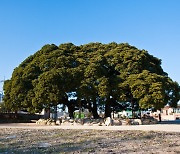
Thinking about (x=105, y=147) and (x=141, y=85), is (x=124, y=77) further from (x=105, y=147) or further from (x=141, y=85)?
(x=105, y=147)

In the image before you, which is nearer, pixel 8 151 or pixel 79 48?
pixel 8 151

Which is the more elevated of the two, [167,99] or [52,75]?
[52,75]

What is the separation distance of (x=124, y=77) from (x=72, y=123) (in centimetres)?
572

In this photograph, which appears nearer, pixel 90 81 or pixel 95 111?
pixel 90 81

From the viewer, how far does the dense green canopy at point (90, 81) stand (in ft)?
79.5

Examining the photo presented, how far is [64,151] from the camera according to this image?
816cm

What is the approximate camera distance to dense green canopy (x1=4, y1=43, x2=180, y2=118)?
79.5 ft

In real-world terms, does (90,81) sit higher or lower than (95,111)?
higher

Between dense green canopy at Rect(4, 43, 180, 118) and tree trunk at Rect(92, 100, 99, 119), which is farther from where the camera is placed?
tree trunk at Rect(92, 100, 99, 119)

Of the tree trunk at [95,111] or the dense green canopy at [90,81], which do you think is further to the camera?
the tree trunk at [95,111]

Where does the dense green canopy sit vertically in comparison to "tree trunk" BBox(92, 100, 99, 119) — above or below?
above

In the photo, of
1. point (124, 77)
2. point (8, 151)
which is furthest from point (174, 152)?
point (124, 77)

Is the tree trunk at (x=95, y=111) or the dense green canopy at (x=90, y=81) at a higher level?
the dense green canopy at (x=90, y=81)

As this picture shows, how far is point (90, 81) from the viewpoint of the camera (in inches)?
978
